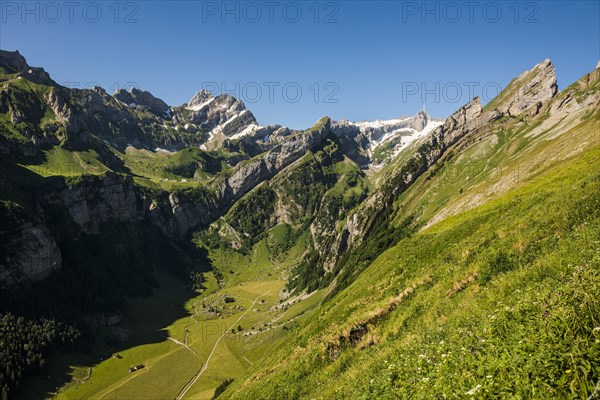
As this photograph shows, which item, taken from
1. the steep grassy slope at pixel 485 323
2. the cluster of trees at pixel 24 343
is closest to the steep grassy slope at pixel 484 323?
the steep grassy slope at pixel 485 323

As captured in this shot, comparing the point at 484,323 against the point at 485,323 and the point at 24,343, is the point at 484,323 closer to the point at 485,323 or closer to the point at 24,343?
the point at 485,323

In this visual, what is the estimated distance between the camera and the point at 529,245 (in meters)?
29.3

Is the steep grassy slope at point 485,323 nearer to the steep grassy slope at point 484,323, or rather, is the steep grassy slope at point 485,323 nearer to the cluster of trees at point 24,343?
the steep grassy slope at point 484,323

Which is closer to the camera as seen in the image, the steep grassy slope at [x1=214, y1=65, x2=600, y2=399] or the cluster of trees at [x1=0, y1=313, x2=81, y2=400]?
the steep grassy slope at [x1=214, y1=65, x2=600, y2=399]

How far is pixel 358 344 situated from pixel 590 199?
83.2 feet

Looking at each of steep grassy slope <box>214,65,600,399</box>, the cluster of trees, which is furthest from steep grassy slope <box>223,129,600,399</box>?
the cluster of trees

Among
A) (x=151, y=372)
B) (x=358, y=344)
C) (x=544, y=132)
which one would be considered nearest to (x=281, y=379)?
(x=358, y=344)

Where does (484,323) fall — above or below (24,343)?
below

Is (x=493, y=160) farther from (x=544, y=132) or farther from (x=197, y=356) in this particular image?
(x=197, y=356)

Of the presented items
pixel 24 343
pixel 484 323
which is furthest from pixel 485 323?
pixel 24 343

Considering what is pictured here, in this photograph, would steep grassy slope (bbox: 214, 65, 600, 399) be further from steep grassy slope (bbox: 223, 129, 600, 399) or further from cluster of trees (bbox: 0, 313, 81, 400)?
cluster of trees (bbox: 0, 313, 81, 400)

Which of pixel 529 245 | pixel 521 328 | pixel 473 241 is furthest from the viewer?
pixel 473 241

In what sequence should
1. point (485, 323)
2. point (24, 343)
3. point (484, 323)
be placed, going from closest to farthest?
1. point (485, 323)
2. point (484, 323)
3. point (24, 343)

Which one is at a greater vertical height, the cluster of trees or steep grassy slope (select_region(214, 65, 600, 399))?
the cluster of trees
